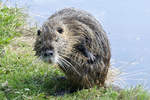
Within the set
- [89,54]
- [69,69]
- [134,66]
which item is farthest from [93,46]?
[134,66]

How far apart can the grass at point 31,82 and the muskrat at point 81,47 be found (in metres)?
0.21

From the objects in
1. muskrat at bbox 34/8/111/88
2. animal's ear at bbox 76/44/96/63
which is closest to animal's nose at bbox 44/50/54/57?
A: muskrat at bbox 34/8/111/88

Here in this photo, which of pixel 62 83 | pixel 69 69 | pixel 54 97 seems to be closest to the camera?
pixel 54 97

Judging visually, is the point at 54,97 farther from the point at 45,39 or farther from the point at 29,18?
the point at 29,18

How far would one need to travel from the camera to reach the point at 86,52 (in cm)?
392

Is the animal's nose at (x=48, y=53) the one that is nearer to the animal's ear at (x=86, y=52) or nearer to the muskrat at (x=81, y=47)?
the muskrat at (x=81, y=47)

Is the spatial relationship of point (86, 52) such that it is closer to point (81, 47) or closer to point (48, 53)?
point (81, 47)

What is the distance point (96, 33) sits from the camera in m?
3.97

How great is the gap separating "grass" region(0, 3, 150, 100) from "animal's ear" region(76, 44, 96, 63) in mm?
408

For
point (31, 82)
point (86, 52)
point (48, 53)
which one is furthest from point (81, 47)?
point (31, 82)

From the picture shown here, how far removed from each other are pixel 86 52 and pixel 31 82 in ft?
2.69

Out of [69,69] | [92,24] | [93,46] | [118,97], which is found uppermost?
[92,24]

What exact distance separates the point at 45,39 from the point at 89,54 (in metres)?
0.68

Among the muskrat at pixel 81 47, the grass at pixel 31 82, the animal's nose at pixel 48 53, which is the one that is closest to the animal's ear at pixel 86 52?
the muskrat at pixel 81 47
